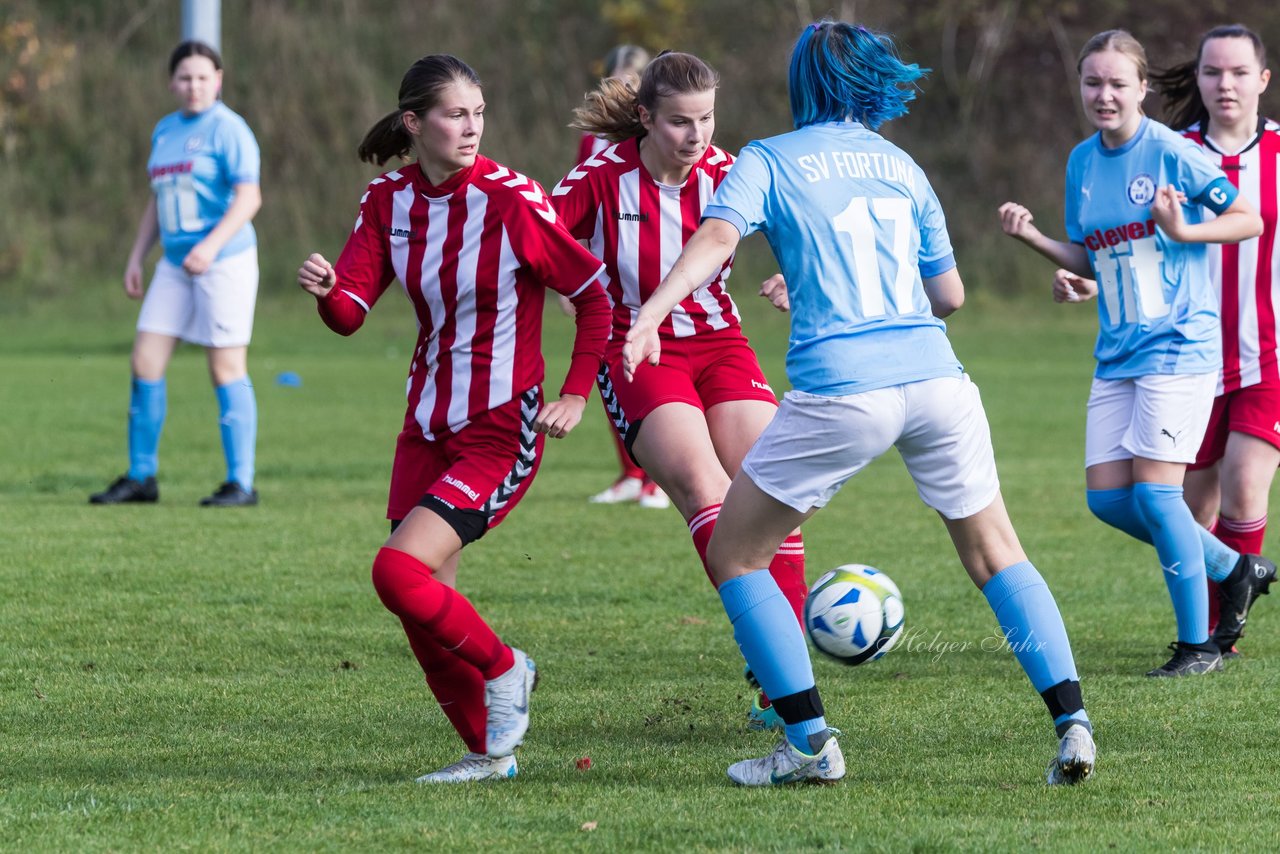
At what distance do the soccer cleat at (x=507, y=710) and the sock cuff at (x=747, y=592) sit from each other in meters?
0.61

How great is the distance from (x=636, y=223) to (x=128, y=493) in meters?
4.97

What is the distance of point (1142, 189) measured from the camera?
5.57 meters

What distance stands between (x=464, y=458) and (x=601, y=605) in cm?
247

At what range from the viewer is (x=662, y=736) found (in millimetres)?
4855

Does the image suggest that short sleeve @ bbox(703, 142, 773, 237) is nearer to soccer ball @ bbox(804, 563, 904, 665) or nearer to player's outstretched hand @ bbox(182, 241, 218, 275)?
soccer ball @ bbox(804, 563, 904, 665)

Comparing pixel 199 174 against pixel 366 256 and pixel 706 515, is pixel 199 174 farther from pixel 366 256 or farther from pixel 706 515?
pixel 706 515

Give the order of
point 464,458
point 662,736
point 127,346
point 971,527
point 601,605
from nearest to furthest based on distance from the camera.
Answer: point 971,527
point 464,458
point 662,736
point 601,605
point 127,346

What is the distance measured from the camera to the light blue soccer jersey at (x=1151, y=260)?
554 centimetres

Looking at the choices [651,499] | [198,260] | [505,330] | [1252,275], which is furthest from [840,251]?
[651,499]

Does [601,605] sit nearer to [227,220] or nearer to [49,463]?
[227,220]

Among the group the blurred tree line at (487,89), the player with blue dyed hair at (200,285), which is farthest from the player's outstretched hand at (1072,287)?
the blurred tree line at (487,89)

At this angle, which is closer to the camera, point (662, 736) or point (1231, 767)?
point (1231, 767)

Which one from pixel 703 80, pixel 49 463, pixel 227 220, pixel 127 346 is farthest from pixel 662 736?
pixel 127 346

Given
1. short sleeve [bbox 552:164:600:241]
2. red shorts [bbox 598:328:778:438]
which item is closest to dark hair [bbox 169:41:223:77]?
short sleeve [bbox 552:164:600:241]
